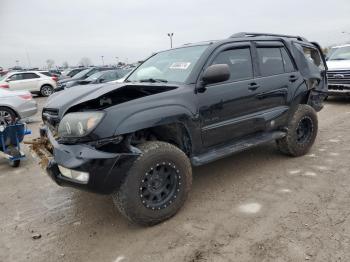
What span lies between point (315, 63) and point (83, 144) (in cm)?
461

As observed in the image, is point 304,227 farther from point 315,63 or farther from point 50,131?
point 315,63

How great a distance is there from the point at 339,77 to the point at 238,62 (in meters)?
6.77

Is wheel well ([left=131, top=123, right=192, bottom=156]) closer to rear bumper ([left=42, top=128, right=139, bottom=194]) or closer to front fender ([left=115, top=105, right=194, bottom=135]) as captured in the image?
front fender ([left=115, top=105, right=194, bottom=135])

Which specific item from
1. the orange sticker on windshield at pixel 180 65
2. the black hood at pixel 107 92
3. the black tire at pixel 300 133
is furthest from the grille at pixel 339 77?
the black hood at pixel 107 92

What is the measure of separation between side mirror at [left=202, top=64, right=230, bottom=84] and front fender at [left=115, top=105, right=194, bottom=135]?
1.36 feet

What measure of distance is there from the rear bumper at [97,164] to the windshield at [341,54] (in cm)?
998

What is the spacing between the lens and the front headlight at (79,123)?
293 cm

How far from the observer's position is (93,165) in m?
2.86

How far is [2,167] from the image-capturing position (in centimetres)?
557

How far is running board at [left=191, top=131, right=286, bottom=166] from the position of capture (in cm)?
362

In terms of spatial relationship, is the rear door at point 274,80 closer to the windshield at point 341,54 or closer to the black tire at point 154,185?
the black tire at point 154,185

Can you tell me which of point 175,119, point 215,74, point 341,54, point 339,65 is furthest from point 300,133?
point 341,54

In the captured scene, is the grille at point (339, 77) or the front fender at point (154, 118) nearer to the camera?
the front fender at point (154, 118)

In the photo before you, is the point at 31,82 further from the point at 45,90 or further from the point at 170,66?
the point at 170,66
